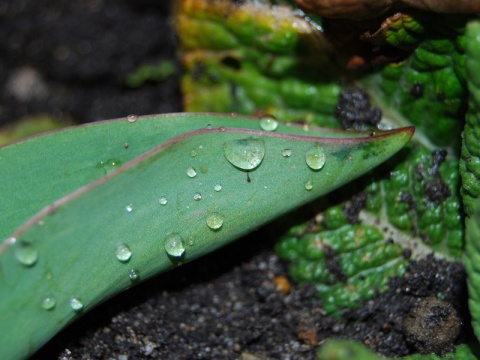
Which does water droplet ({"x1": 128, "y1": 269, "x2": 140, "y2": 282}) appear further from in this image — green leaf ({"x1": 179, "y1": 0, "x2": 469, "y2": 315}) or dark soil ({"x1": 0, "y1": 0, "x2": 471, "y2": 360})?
green leaf ({"x1": 179, "y1": 0, "x2": 469, "y2": 315})

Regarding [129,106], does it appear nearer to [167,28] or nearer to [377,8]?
[167,28]

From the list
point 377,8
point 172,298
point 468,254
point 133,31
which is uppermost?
point 377,8

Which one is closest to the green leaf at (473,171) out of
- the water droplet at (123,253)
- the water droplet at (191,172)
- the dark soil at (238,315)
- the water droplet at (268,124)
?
the dark soil at (238,315)

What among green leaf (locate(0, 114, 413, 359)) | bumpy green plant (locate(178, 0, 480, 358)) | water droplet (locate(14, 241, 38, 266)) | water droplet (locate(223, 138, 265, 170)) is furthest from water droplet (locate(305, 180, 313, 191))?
water droplet (locate(14, 241, 38, 266))

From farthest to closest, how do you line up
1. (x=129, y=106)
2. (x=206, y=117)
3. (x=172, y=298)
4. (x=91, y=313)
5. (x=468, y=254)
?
(x=129, y=106), (x=172, y=298), (x=91, y=313), (x=206, y=117), (x=468, y=254)

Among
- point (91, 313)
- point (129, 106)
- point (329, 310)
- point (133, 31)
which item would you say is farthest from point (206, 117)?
point (133, 31)

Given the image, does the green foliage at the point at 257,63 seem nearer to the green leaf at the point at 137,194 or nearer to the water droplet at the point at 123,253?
the green leaf at the point at 137,194
